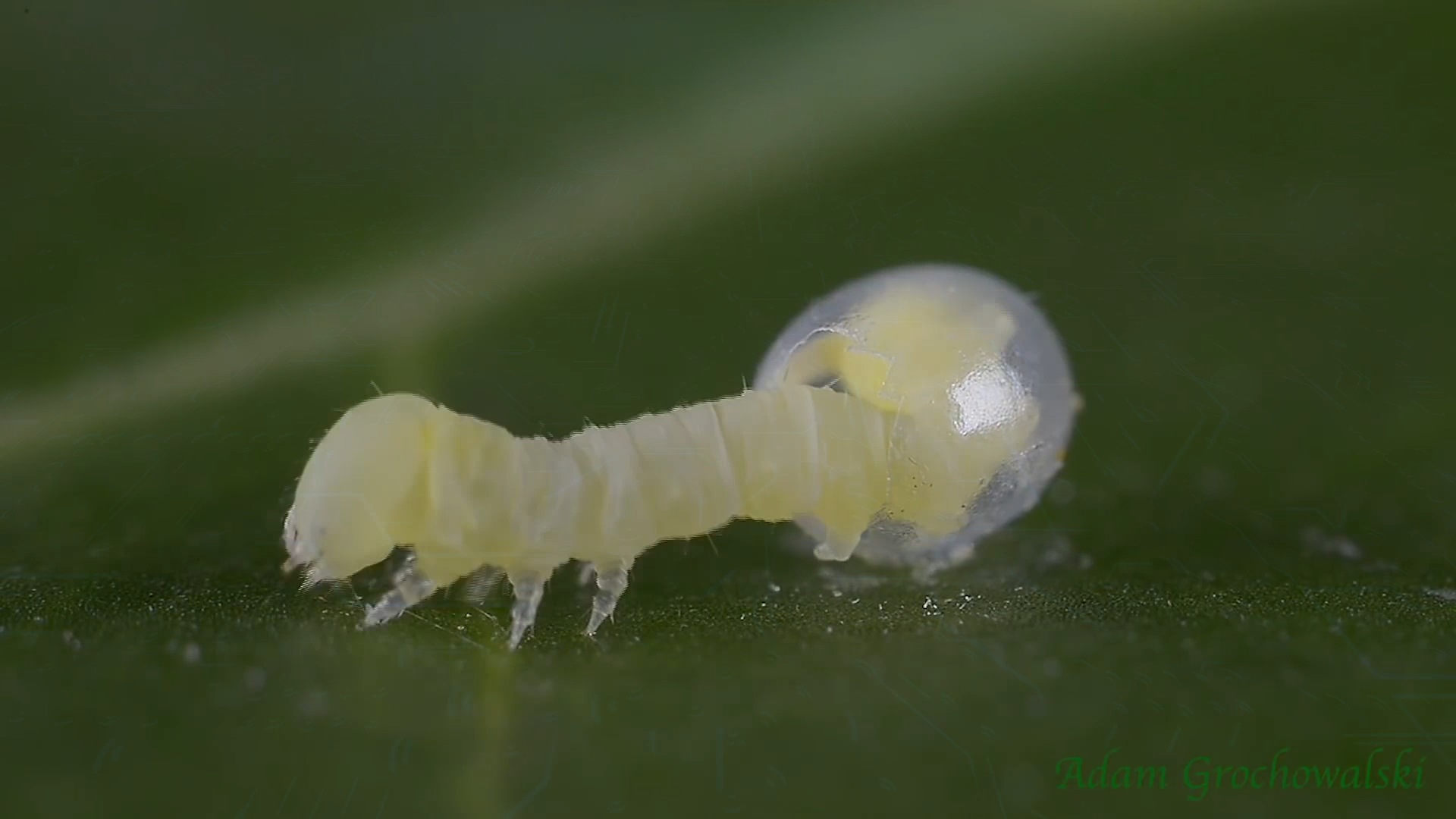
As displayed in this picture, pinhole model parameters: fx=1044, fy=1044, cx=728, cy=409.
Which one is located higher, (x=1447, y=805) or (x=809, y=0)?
(x=809, y=0)

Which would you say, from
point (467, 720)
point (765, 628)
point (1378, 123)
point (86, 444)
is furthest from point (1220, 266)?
point (86, 444)

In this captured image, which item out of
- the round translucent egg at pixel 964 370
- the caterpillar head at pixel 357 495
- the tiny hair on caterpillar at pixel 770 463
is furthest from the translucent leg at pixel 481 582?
the round translucent egg at pixel 964 370

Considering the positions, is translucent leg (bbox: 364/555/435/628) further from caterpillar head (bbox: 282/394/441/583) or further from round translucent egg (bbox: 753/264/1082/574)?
round translucent egg (bbox: 753/264/1082/574)

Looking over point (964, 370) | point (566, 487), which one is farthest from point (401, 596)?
point (964, 370)

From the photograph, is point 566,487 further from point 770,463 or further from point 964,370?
point 964,370

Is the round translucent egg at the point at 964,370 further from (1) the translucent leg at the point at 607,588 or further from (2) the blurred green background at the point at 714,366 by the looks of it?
(1) the translucent leg at the point at 607,588

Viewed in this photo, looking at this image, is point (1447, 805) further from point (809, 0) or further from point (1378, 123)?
point (809, 0)
